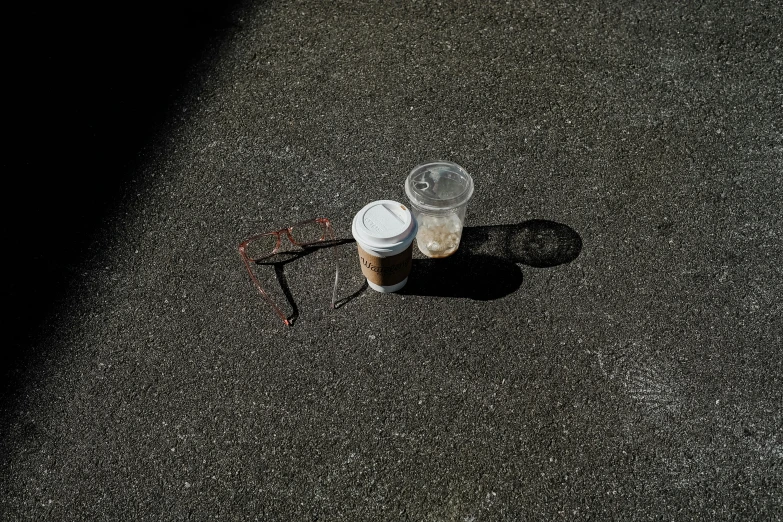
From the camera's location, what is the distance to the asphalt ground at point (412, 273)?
99.5 inches

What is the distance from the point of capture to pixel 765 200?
10.4 feet

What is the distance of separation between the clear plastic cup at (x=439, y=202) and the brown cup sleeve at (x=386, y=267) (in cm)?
21

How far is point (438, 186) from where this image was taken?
2885mm

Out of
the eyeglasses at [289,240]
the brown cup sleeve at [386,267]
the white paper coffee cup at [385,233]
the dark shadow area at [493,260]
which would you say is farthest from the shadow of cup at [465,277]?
the eyeglasses at [289,240]

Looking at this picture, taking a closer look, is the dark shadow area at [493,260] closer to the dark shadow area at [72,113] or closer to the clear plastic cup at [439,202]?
the clear plastic cup at [439,202]

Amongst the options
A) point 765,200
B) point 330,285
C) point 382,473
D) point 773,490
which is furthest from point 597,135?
point 382,473

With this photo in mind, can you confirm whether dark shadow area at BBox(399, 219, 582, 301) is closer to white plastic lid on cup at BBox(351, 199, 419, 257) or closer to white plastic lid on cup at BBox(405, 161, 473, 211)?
white plastic lid on cup at BBox(405, 161, 473, 211)

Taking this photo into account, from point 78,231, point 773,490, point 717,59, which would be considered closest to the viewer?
point 773,490

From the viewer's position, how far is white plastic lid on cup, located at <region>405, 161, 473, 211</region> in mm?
2742

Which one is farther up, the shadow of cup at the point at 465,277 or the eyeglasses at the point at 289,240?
the eyeglasses at the point at 289,240

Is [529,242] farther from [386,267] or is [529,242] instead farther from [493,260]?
[386,267]

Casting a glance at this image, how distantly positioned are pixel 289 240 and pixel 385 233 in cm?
76

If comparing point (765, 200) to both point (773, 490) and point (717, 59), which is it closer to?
point (717, 59)

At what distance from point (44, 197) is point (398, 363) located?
202 cm
